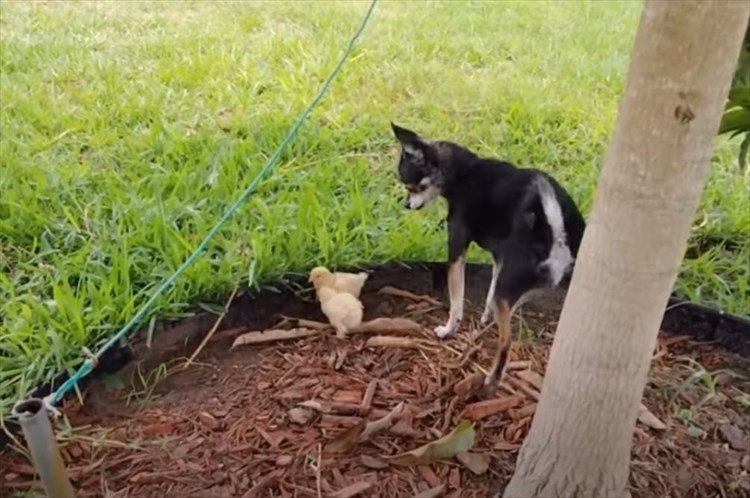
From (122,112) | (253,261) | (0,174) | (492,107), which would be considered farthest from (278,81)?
(253,261)

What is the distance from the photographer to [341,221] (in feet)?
8.70

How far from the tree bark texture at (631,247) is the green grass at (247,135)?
3.40ft

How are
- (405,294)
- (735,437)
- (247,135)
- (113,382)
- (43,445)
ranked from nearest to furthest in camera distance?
1. (43,445)
2. (735,437)
3. (113,382)
4. (405,294)
5. (247,135)

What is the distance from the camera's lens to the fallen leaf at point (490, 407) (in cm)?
198

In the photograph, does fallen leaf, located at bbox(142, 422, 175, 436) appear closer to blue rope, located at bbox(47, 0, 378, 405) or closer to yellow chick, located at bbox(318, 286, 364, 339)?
blue rope, located at bbox(47, 0, 378, 405)

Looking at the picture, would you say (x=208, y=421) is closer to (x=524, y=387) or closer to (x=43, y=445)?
(x=43, y=445)

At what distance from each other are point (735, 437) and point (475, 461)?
0.64m

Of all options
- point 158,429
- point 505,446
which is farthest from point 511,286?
point 158,429

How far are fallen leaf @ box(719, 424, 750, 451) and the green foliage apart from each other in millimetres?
643

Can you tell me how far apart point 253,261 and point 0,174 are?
3.47 feet

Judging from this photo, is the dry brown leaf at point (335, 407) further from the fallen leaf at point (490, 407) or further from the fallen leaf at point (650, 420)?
the fallen leaf at point (650, 420)

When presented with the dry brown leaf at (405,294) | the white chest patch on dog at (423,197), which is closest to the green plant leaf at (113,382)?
the dry brown leaf at (405,294)

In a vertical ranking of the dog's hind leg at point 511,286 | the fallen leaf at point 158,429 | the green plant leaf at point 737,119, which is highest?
the green plant leaf at point 737,119

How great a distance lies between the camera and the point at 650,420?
78.8 inches
